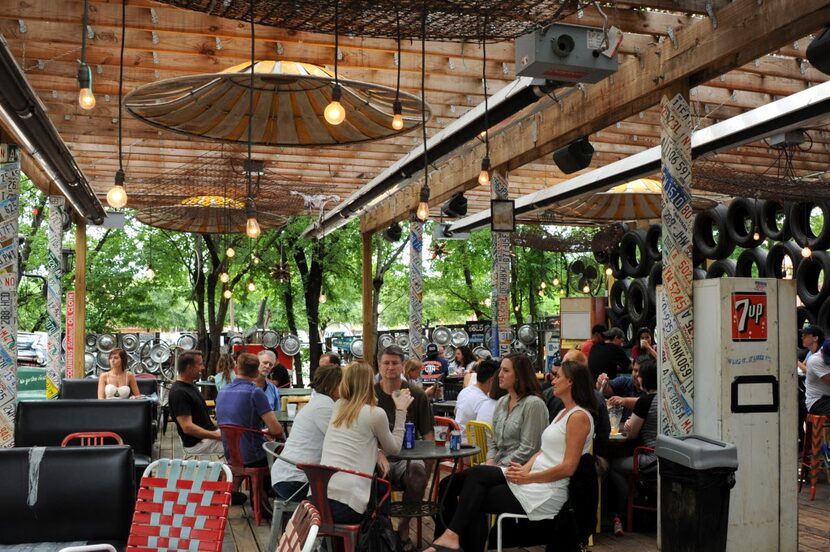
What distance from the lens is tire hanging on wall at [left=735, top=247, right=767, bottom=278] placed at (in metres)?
14.7

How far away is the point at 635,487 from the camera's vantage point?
762 centimetres

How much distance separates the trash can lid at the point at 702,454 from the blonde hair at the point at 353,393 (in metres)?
2.11

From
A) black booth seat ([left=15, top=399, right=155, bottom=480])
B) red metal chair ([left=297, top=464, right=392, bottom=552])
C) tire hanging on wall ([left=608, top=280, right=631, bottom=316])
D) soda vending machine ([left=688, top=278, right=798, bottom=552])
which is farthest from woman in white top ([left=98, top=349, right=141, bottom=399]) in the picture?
tire hanging on wall ([left=608, top=280, right=631, bottom=316])

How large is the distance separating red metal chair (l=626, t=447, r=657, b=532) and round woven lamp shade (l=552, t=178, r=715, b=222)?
6607 mm

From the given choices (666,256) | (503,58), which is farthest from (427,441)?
(503,58)

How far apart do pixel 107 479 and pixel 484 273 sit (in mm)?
26221

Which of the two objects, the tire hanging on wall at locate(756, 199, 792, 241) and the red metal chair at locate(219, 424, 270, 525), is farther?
the tire hanging on wall at locate(756, 199, 792, 241)

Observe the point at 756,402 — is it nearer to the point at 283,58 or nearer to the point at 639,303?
the point at 283,58

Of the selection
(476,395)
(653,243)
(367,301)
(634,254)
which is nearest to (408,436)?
(476,395)

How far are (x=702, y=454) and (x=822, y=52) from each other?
2748 millimetres

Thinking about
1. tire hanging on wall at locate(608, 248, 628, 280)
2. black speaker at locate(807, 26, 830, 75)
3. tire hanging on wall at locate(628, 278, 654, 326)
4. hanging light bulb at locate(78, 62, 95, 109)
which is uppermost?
black speaker at locate(807, 26, 830, 75)

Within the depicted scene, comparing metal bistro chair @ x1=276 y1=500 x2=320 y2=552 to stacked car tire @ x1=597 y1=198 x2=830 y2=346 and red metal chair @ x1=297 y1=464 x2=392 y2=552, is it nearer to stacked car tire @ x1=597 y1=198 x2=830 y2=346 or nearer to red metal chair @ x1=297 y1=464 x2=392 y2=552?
red metal chair @ x1=297 y1=464 x2=392 y2=552

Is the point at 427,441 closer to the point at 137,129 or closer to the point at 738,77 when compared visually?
the point at 738,77

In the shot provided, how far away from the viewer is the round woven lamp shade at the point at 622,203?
13.5 m
